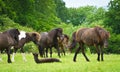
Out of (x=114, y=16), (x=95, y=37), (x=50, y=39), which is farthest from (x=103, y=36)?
(x=114, y=16)

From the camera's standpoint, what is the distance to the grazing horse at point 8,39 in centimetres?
2658

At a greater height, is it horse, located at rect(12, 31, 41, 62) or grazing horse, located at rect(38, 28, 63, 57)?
horse, located at rect(12, 31, 41, 62)

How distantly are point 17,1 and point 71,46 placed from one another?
4888 centimetres

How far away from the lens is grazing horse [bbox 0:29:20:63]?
87.2 feet

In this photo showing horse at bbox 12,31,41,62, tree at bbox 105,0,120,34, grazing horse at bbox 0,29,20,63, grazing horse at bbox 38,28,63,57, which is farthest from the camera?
tree at bbox 105,0,120,34

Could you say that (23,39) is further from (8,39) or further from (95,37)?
(95,37)

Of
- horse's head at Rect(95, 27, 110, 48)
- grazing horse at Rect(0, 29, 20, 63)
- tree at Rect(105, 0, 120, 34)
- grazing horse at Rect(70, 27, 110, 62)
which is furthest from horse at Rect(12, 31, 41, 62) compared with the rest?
tree at Rect(105, 0, 120, 34)

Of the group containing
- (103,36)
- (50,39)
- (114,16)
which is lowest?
(114,16)

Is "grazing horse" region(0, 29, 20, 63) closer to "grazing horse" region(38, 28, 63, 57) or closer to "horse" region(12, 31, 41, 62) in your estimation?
"horse" region(12, 31, 41, 62)

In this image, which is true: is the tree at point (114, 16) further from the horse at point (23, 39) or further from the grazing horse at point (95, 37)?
the grazing horse at point (95, 37)

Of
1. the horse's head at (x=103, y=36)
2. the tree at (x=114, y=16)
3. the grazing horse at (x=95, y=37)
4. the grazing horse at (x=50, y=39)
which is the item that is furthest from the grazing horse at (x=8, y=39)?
the tree at (x=114, y=16)

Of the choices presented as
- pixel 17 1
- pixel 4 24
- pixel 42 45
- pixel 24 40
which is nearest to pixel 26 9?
pixel 17 1

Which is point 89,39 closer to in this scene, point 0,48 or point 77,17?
point 0,48

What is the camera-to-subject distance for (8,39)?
2689 centimetres
